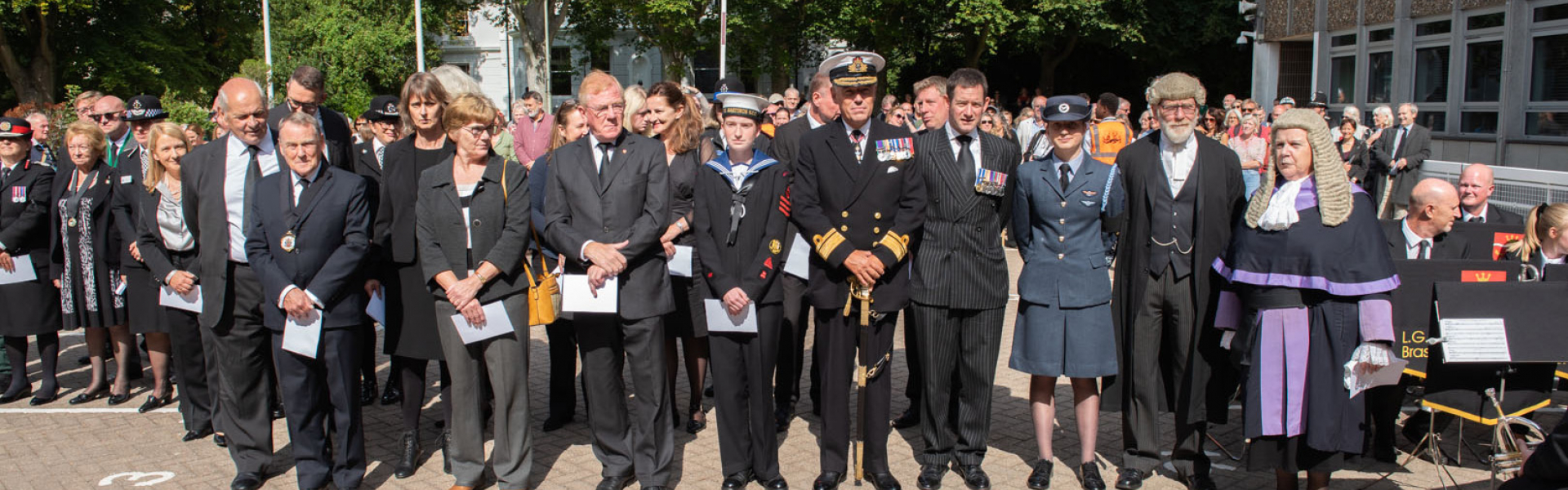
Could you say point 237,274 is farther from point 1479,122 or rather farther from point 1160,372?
point 1479,122

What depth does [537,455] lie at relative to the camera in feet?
19.6

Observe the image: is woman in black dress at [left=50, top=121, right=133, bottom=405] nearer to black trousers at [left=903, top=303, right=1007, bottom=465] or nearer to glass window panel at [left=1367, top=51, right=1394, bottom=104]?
black trousers at [left=903, top=303, right=1007, bottom=465]

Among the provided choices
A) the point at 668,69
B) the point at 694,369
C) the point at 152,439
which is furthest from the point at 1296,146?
the point at 668,69

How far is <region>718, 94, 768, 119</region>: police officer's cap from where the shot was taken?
5.20m

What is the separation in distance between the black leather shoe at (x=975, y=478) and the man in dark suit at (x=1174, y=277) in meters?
0.64

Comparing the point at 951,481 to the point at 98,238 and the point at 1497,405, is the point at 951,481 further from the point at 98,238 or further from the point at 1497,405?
the point at 98,238

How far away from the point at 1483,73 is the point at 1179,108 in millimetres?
16082

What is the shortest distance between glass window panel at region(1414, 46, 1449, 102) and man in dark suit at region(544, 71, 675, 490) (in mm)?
18450

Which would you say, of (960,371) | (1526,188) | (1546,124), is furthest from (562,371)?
(1546,124)

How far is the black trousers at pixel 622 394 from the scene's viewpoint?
Result: 5.18 metres

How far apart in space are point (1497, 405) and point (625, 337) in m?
4.05

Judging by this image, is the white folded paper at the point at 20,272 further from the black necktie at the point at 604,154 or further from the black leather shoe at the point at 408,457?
the black necktie at the point at 604,154

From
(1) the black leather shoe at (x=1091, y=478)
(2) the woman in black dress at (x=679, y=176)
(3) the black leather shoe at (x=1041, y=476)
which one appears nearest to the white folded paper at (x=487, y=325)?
(2) the woman in black dress at (x=679, y=176)

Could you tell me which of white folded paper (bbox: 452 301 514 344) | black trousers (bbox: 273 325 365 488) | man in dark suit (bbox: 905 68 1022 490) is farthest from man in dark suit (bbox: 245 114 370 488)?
man in dark suit (bbox: 905 68 1022 490)
